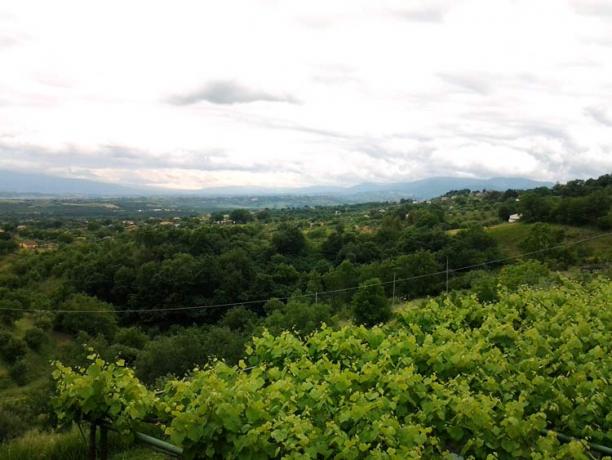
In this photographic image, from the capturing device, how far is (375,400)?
A: 5188 mm

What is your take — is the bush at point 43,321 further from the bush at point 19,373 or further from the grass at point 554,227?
the grass at point 554,227

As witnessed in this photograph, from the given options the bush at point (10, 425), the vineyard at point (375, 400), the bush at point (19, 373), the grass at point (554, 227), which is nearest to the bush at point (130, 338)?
the bush at point (19, 373)

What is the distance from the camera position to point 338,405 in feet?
17.0

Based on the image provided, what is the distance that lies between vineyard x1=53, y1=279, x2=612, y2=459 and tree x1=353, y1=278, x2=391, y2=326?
A: 31.2 meters

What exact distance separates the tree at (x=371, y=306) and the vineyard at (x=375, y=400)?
31.2m

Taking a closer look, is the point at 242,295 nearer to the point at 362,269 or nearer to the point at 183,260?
the point at 183,260

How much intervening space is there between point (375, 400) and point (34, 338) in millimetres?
46114

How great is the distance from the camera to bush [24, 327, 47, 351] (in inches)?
1724

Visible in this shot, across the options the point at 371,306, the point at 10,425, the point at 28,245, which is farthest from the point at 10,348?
the point at 28,245

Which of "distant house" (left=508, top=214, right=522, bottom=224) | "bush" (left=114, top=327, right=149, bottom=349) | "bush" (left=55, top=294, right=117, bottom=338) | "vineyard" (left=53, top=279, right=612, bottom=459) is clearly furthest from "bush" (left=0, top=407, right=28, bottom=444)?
"distant house" (left=508, top=214, right=522, bottom=224)

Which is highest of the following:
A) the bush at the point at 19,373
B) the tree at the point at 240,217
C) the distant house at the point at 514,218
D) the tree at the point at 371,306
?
the distant house at the point at 514,218

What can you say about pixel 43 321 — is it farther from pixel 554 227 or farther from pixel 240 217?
pixel 240 217

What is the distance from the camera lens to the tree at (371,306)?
3862 centimetres

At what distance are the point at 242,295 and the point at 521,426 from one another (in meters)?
59.3
